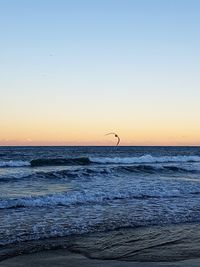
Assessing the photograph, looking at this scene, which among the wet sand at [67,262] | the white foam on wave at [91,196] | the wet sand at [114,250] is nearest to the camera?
the wet sand at [67,262]

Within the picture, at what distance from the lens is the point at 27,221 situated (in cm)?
1059

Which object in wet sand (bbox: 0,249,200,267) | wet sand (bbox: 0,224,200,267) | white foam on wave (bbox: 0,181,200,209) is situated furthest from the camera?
white foam on wave (bbox: 0,181,200,209)

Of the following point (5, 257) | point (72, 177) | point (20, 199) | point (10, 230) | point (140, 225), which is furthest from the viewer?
point (72, 177)

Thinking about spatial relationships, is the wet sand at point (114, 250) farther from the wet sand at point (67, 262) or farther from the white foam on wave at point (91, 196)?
the white foam on wave at point (91, 196)

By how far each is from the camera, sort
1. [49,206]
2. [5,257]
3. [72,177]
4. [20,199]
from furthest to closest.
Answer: [72,177] → [20,199] → [49,206] → [5,257]

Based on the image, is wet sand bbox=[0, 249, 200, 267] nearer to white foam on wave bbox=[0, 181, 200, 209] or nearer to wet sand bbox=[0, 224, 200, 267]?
wet sand bbox=[0, 224, 200, 267]

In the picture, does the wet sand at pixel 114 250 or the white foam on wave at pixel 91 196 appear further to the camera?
the white foam on wave at pixel 91 196

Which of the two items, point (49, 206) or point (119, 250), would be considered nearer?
point (119, 250)

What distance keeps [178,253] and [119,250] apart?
1014 millimetres

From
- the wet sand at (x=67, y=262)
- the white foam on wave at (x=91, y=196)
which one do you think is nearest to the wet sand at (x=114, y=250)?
the wet sand at (x=67, y=262)

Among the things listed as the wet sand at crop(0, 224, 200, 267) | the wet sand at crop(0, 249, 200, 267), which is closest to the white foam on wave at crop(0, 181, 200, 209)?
the wet sand at crop(0, 224, 200, 267)

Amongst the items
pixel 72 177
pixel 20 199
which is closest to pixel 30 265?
pixel 20 199

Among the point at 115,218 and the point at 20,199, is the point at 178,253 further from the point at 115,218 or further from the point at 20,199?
the point at 20,199

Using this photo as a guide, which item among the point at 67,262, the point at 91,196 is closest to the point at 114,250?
the point at 67,262
